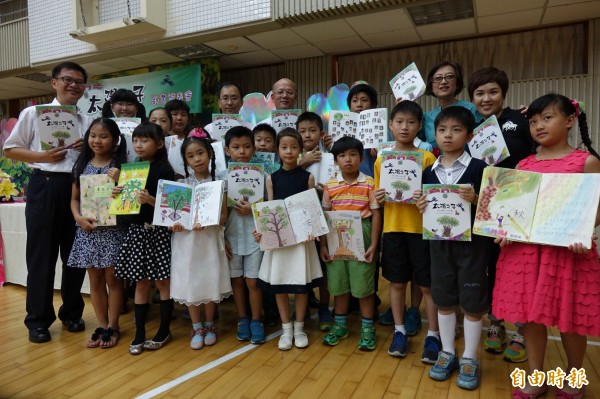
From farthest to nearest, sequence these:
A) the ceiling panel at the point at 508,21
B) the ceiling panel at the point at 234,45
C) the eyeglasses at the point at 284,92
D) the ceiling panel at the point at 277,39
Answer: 1. the ceiling panel at the point at 234,45
2. the ceiling panel at the point at 277,39
3. the ceiling panel at the point at 508,21
4. the eyeglasses at the point at 284,92

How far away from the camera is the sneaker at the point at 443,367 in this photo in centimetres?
197

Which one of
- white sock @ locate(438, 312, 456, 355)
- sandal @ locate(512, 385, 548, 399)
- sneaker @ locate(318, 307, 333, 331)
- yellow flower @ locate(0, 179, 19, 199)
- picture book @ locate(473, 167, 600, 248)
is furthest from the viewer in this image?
yellow flower @ locate(0, 179, 19, 199)

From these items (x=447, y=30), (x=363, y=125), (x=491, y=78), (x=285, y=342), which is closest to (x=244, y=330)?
(x=285, y=342)

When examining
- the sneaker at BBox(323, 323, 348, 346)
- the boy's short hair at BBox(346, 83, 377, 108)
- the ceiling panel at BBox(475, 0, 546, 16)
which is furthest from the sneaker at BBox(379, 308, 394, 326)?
the ceiling panel at BBox(475, 0, 546, 16)

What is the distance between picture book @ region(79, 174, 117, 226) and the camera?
93.7 inches

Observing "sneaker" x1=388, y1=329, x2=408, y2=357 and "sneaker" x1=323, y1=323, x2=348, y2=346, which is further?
"sneaker" x1=323, y1=323, x2=348, y2=346

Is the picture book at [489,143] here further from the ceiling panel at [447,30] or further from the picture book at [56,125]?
the ceiling panel at [447,30]

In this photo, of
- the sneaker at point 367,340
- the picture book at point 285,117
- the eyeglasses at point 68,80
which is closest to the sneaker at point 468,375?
the sneaker at point 367,340

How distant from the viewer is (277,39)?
17.7ft

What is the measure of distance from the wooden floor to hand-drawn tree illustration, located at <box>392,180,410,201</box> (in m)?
0.93

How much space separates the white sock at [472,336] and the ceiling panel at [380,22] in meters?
3.77

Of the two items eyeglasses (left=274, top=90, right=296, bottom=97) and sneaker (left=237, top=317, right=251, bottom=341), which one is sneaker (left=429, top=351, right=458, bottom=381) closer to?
sneaker (left=237, top=317, right=251, bottom=341)

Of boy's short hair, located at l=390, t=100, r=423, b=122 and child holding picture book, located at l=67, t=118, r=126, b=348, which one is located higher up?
boy's short hair, located at l=390, t=100, r=423, b=122

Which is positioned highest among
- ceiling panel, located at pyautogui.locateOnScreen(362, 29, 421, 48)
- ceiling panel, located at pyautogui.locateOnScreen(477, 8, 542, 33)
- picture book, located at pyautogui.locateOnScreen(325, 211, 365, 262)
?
ceiling panel, located at pyautogui.locateOnScreen(362, 29, 421, 48)
